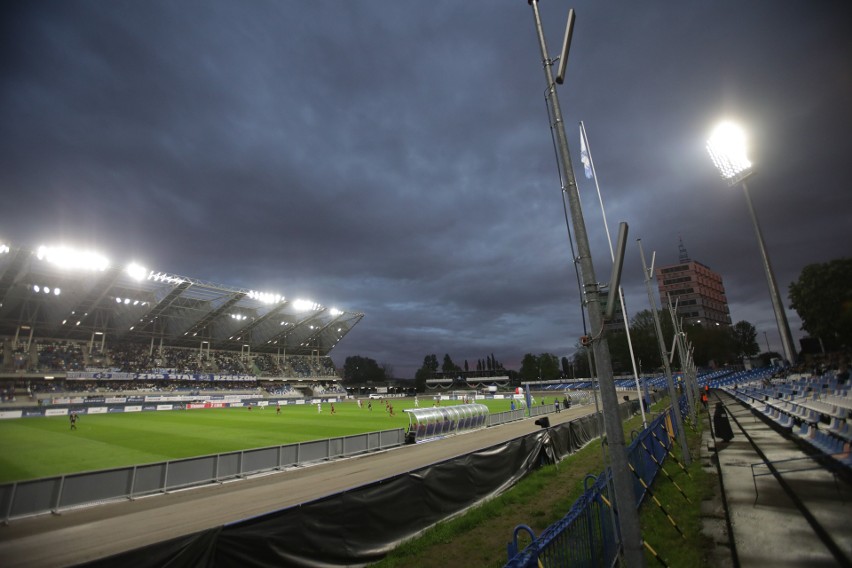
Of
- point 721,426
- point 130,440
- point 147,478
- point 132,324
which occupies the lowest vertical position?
point 721,426

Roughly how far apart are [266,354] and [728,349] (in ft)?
430

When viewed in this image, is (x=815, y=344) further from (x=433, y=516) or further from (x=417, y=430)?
(x=433, y=516)

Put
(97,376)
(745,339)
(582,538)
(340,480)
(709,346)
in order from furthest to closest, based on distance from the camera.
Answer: (745,339)
(709,346)
(97,376)
(340,480)
(582,538)

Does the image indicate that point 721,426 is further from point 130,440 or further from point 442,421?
point 130,440

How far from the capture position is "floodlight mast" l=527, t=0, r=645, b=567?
4621 millimetres

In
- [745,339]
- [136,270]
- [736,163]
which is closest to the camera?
[736,163]

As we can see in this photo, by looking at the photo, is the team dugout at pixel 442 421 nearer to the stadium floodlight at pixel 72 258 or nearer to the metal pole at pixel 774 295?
the metal pole at pixel 774 295

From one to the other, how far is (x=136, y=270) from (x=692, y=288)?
156859 millimetres

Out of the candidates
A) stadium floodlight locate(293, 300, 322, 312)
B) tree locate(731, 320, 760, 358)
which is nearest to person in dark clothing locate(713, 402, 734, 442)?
stadium floodlight locate(293, 300, 322, 312)

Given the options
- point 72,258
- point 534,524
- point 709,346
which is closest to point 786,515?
point 534,524

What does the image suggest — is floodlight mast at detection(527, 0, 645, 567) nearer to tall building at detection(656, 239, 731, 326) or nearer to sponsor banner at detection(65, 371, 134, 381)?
sponsor banner at detection(65, 371, 134, 381)

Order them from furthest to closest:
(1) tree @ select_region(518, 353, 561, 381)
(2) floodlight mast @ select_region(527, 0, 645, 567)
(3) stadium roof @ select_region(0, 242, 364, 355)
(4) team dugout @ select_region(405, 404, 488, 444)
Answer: (1) tree @ select_region(518, 353, 561, 381) < (3) stadium roof @ select_region(0, 242, 364, 355) < (4) team dugout @ select_region(405, 404, 488, 444) < (2) floodlight mast @ select_region(527, 0, 645, 567)

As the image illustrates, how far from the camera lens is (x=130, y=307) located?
74.3m

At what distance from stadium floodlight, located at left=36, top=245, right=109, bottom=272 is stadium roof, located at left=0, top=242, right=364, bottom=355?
0.10 meters
